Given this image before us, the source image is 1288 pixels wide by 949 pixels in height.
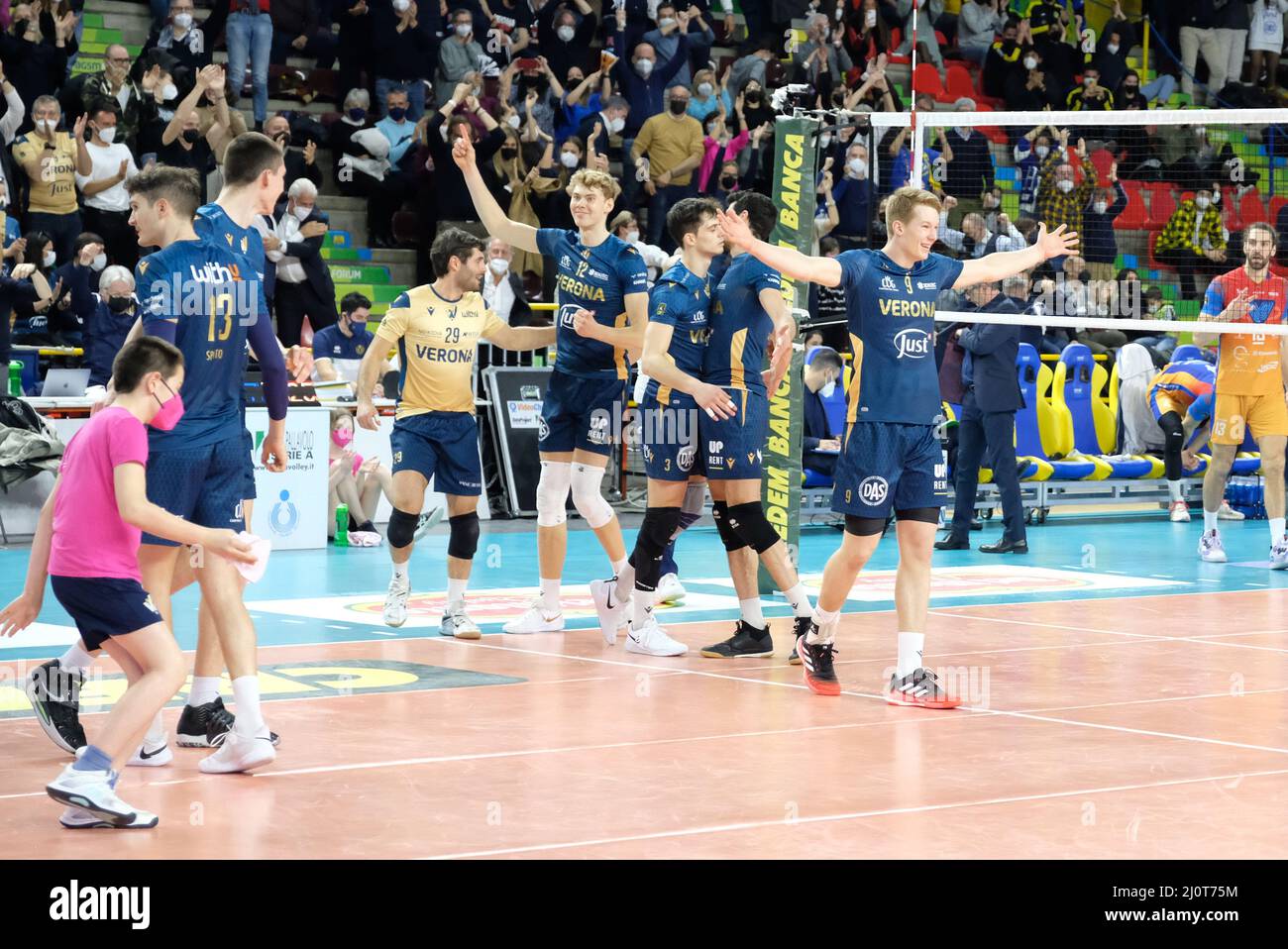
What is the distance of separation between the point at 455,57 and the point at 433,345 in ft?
37.1

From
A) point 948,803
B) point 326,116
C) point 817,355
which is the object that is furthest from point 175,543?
point 326,116

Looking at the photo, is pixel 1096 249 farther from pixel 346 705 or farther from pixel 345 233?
pixel 346 705

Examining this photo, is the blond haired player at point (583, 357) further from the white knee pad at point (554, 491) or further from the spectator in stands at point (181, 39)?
the spectator in stands at point (181, 39)

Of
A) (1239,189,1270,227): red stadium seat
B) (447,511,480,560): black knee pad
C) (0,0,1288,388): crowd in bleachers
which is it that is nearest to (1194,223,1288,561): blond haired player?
(0,0,1288,388): crowd in bleachers

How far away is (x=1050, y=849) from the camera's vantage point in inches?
209

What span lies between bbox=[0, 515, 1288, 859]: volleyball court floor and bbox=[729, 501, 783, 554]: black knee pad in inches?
24.4

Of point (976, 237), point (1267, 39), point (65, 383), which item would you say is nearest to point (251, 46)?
point (65, 383)

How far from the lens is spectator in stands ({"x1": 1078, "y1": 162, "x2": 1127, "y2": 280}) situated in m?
21.5

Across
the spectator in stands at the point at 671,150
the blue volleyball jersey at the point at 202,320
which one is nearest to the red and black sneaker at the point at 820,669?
the blue volleyball jersey at the point at 202,320

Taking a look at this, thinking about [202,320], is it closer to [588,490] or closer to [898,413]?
[898,413]

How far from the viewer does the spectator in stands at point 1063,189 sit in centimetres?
2072

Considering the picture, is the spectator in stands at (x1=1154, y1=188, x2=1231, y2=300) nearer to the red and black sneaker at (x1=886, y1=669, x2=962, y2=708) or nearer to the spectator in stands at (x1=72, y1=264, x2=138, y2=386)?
the spectator in stands at (x1=72, y1=264, x2=138, y2=386)

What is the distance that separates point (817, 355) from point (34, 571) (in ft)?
37.1

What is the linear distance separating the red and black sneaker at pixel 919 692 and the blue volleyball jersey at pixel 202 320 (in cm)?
311
